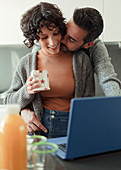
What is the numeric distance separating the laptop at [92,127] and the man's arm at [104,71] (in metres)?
0.35

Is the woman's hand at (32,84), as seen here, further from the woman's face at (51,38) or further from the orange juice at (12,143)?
the orange juice at (12,143)

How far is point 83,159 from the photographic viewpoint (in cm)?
77

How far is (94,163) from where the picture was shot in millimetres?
741

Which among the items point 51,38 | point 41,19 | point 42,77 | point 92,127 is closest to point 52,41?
point 51,38

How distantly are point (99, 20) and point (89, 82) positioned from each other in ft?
1.09

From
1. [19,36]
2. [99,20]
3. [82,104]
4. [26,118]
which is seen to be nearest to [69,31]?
[99,20]

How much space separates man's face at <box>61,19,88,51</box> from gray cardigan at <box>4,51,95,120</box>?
74 millimetres

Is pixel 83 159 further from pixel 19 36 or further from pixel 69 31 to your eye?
pixel 19 36

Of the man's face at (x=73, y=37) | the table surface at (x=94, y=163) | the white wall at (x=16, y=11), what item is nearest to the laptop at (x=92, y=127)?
the table surface at (x=94, y=163)

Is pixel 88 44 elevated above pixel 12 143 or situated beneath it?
elevated above

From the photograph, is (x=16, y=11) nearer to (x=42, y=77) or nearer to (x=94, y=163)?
(x=42, y=77)

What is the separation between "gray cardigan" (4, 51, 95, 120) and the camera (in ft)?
4.05

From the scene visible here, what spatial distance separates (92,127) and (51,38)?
1.89ft

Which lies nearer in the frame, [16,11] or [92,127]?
[92,127]
